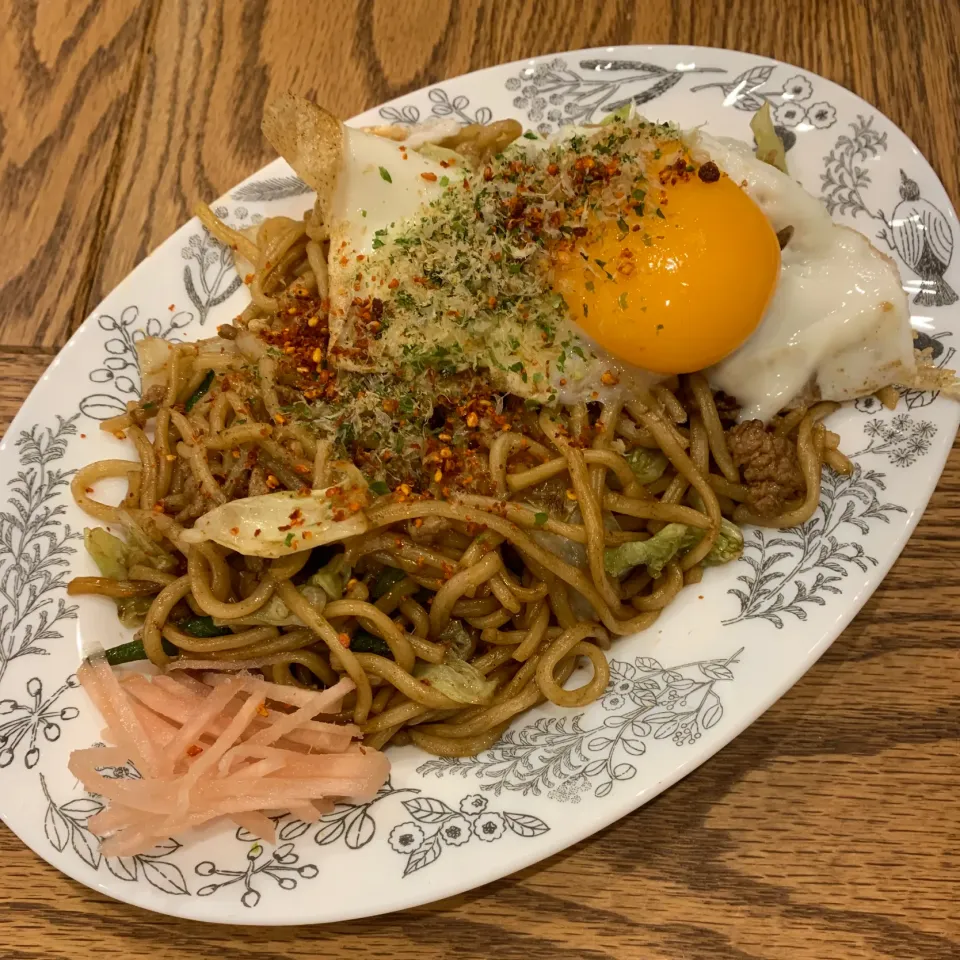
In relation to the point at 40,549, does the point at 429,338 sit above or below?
above

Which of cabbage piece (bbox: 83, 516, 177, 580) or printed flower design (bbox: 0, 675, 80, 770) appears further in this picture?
cabbage piece (bbox: 83, 516, 177, 580)

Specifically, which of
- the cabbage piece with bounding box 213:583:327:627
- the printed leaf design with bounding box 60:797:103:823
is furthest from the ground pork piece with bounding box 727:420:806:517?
the printed leaf design with bounding box 60:797:103:823

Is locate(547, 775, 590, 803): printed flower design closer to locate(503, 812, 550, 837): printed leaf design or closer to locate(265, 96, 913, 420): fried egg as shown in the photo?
locate(503, 812, 550, 837): printed leaf design

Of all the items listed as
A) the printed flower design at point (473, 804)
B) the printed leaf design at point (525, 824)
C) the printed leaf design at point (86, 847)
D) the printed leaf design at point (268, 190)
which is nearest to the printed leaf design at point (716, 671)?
the printed leaf design at point (525, 824)

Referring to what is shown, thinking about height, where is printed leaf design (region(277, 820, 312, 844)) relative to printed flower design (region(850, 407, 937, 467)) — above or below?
below

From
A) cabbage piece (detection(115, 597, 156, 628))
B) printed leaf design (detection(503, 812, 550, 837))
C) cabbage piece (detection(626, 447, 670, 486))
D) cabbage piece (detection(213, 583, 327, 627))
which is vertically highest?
cabbage piece (detection(626, 447, 670, 486))

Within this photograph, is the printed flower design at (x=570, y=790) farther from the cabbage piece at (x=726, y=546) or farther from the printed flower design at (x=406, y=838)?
the cabbage piece at (x=726, y=546)

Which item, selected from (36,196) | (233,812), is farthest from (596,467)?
(36,196)

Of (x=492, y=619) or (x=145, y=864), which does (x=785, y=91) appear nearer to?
(x=492, y=619)
